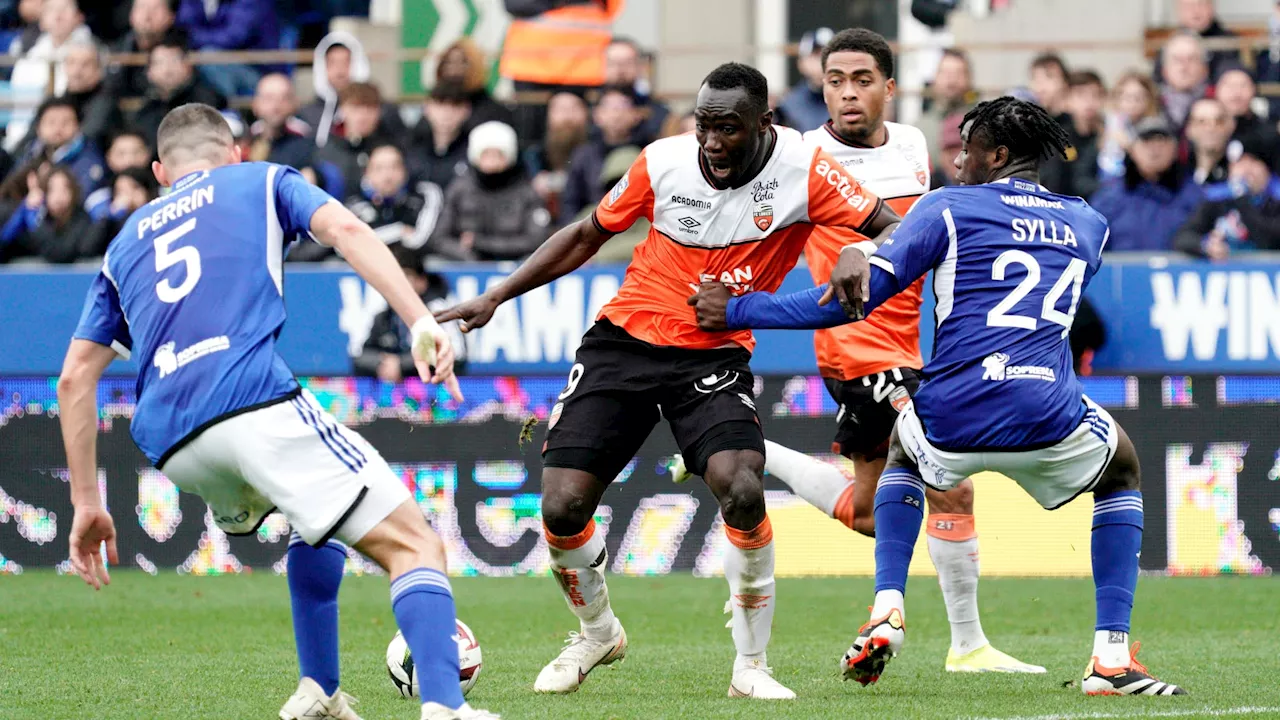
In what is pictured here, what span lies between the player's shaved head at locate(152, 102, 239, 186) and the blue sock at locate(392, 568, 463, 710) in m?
1.55

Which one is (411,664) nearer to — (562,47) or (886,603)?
(886,603)

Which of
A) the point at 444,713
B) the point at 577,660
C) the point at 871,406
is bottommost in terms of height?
the point at 577,660

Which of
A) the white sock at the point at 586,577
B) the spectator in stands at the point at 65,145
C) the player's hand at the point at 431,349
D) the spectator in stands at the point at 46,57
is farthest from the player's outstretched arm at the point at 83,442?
the spectator in stands at the point at 46,57

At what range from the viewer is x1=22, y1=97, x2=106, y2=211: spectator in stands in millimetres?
15164

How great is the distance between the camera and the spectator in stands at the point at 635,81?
1466 cm

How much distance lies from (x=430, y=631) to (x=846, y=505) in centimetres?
365

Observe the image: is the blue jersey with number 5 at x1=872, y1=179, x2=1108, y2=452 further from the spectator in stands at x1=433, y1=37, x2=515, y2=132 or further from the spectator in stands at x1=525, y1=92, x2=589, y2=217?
the spectator in stands at x1=433, y1=37, x2=515, y2=132

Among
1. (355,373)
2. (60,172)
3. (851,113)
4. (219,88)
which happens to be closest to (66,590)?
(355,373)

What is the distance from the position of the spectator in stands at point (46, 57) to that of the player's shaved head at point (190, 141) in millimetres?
11348

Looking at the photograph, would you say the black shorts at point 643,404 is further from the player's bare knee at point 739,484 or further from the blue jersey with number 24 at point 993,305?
the blue jersey with number 24 at point 993,305

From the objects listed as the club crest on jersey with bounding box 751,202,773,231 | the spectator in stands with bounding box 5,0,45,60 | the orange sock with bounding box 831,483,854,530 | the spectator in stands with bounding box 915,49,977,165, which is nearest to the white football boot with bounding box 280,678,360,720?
the club crest on jersey with bounding box 751,202,773,231

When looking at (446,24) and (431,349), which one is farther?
(446,24)

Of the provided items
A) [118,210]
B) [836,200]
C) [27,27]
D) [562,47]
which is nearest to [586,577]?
[836,200]

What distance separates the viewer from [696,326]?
279 inches
